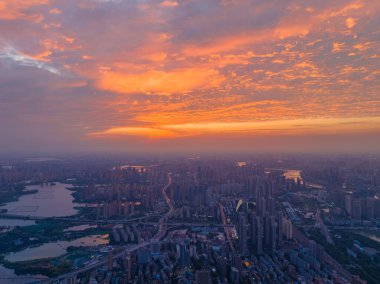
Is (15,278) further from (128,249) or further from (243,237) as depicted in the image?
(243,237)

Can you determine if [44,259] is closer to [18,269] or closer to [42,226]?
[18,269]

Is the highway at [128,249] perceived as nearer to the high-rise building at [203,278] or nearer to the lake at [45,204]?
the high-rise building at [203,278]

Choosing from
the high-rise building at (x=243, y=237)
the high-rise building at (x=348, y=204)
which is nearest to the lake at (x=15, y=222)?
the high-rise building at (x=243, y=237)

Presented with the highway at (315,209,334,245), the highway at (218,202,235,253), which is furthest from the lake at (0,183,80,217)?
the highway at (315,209,334,245)

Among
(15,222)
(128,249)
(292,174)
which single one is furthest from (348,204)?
(15,222)

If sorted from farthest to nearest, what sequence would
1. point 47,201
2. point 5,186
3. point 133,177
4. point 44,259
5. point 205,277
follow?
point 133,177 < point 5,186 < point 47,201 < point 44,259 < point 205,277

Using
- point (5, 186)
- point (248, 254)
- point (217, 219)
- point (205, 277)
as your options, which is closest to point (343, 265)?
point (248, 254)
